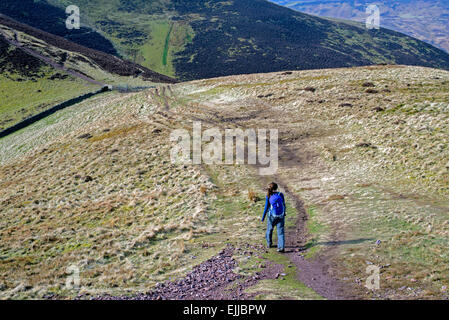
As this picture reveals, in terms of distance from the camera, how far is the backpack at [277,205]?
12109 millimetres

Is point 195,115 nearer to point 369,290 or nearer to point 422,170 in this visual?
point 422,170

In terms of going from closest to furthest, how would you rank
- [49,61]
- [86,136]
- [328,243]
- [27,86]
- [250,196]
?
[328,243], [250,196], [86,136], [27,86], [49,61]

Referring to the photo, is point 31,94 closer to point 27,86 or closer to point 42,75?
point 27,86

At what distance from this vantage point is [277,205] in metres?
12.1

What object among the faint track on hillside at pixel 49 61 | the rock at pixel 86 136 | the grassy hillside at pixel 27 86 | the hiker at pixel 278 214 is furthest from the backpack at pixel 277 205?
the faint track on hillside at pixel 49 61

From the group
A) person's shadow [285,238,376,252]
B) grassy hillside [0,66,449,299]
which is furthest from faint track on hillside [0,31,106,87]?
person's shadow [285,238,376,252]

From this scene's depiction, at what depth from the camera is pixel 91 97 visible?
222 feet

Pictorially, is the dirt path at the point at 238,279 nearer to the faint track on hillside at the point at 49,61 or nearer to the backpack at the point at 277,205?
the backpack at the point at 277,205

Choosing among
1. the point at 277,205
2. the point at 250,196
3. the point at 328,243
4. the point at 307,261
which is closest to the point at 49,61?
the point at 250,196

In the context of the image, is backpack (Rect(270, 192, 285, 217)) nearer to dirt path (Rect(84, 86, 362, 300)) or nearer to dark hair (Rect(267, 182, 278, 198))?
dark hair (Rect(267, 182, 278, 198))

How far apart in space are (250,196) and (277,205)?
621 centimetres

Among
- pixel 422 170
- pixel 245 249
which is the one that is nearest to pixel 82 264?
pixel 245 249

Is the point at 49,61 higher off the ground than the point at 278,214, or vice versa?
the point at 278,214

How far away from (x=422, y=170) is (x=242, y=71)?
155675 millimetres
